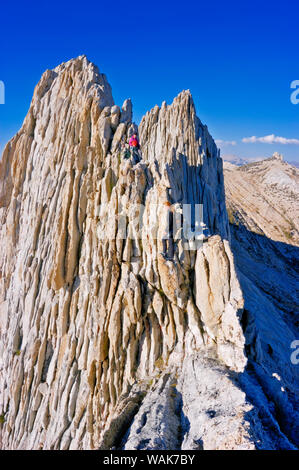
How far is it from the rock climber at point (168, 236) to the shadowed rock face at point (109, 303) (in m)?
0.29

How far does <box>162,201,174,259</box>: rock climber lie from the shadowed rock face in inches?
11.6

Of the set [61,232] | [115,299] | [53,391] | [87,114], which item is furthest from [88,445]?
[87,114]

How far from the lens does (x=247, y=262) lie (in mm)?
51031

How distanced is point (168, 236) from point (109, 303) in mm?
6432

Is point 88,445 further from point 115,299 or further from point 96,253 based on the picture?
point 96,253

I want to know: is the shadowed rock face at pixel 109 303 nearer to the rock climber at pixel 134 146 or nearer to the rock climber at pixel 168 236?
the rock climber at pixel 168 236

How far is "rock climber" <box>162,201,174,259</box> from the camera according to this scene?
19.2 m

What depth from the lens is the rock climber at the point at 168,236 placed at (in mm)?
19188

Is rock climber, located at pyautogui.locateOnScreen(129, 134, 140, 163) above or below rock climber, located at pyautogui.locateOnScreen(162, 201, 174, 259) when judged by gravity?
above

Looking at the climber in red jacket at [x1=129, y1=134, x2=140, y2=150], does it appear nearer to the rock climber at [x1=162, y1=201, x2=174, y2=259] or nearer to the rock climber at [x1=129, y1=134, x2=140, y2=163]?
the rock climber at [x1=129, y1=134, x2=140, y2=163]

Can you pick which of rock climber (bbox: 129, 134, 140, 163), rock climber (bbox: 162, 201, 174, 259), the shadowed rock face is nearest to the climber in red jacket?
rock climber (bbox: 129, 134, 140, 163)

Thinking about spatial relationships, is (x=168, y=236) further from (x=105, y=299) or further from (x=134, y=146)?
(x=134, y=146)

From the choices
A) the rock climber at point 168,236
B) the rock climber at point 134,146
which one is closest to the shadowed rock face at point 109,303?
the rock climber at point 168,236
